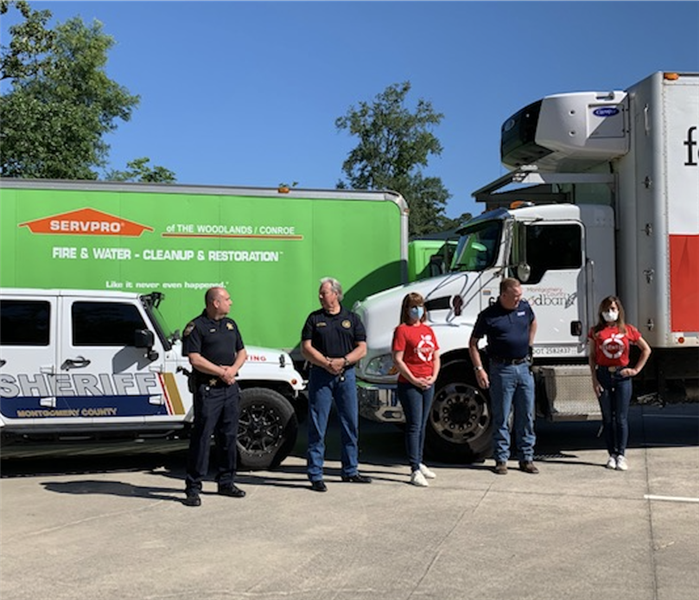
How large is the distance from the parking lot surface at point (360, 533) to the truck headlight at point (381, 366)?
1.01m

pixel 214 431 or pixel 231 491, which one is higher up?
pixel 214 431

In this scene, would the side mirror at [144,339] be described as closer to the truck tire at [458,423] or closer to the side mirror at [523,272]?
the truck tire at [458,423]

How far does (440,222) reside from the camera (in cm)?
5681

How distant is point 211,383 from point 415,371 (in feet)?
6.23

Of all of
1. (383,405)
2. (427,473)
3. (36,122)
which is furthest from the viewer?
(36,122)

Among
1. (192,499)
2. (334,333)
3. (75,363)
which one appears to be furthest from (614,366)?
(75,363)

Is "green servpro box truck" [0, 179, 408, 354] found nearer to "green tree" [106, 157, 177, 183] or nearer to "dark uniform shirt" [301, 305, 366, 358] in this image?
"dark uniform shirt" [301, 305, 366, 358]

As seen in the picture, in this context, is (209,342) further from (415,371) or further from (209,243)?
(209,243)

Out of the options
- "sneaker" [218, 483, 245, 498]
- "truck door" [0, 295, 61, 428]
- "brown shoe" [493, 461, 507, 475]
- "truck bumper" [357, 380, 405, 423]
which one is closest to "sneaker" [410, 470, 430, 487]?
"truck bumper" [357, 380, 405, 423]

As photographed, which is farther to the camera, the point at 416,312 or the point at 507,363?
the point at 507,363

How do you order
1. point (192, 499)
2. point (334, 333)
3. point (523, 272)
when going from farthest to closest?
point (523, 272), point (334, 333), point (192, 499)

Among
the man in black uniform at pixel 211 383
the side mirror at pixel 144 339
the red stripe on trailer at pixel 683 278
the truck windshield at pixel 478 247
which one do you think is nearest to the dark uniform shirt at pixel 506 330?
the truck windshield at pixel 478 247

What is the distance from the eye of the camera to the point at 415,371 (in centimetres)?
708

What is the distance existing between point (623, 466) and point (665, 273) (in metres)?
2.11
